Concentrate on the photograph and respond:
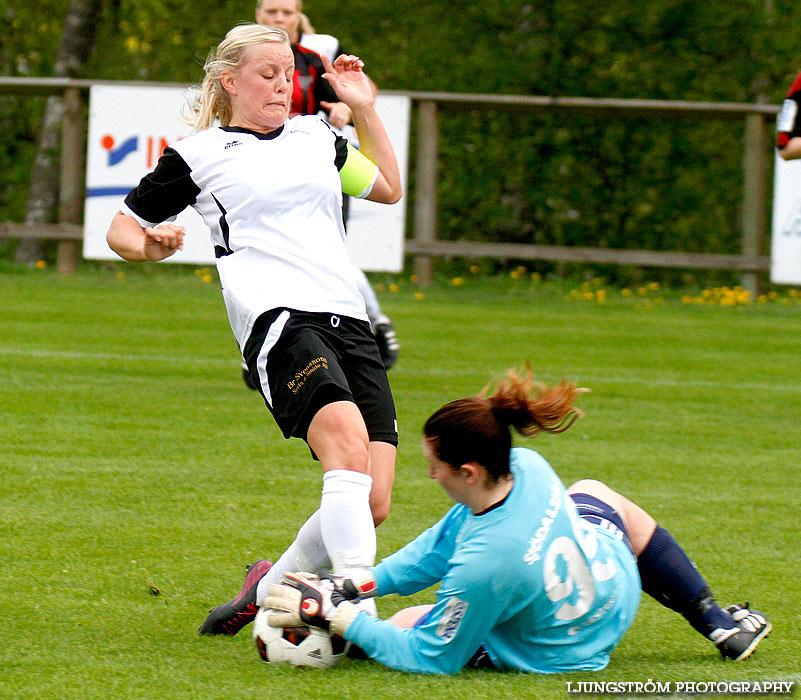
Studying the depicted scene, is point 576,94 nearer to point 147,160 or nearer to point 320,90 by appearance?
point 147,160

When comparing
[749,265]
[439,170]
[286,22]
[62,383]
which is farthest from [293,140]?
[439,170]

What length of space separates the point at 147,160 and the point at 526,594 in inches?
389

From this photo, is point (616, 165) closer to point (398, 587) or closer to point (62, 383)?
point (62, 383)

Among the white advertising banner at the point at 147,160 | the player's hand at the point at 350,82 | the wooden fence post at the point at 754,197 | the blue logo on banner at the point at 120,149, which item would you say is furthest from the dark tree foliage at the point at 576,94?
the player's hand at the point at 350,82

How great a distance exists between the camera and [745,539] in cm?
487

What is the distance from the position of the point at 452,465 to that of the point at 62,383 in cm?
496

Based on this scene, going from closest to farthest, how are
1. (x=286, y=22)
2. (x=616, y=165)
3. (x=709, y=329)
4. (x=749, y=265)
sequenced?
(x=286, y=22)
(x=709, y=329)
(x=749, y=265)
(x=616, y=165)

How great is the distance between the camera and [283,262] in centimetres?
371

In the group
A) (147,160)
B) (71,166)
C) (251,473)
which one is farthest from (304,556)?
(71,166)

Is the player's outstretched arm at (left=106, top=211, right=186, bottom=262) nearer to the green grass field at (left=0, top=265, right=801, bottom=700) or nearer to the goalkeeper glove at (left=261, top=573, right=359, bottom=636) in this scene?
the goalkeeper glove at (left=261, top=573, right=359, bottom=636)

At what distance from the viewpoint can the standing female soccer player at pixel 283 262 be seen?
139 inches

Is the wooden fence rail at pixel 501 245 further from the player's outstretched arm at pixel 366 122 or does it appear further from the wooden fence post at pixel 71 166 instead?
the player's outstretched arm at pixel 366 122

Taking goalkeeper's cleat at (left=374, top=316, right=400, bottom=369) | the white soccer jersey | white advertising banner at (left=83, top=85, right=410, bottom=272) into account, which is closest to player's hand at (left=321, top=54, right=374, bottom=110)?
the white soccer jersey

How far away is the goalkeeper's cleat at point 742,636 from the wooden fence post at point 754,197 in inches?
389
